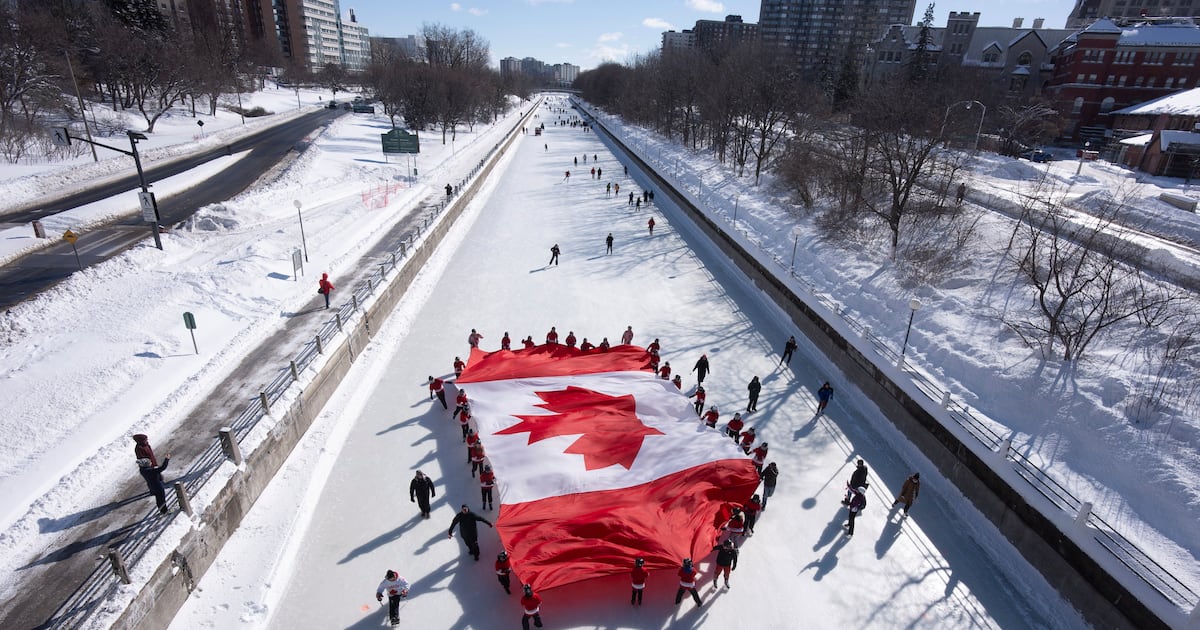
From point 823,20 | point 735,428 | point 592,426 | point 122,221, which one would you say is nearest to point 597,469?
point 592,426

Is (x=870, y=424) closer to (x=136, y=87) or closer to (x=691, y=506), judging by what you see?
(x=691, y=506)

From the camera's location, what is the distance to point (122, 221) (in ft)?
87.9

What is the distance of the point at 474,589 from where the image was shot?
30.8 ft

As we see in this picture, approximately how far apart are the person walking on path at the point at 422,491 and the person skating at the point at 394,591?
2068 millimetres

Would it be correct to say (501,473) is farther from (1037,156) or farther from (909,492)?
(1037,156)

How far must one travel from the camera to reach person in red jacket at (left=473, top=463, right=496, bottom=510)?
10.9m

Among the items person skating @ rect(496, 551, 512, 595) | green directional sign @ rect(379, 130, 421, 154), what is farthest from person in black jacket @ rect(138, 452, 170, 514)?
green directional sign @ rect(379, 130, 421, 154)

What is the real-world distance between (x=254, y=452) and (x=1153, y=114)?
6265 cm

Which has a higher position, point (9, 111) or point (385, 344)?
point (9, 111)

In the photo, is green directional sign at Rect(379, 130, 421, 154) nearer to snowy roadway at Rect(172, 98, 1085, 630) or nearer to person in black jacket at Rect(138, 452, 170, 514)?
snowy roadway at Rect(172, 98, 1085, 630)

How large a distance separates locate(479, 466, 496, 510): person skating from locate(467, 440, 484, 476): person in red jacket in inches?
21.1

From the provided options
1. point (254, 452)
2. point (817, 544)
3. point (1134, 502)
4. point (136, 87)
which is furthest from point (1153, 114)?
point (136, 87)

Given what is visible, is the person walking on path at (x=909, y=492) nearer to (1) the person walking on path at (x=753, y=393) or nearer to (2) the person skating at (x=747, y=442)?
(2) the person skating at (x=747, y=442)

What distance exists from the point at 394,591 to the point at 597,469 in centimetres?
411
